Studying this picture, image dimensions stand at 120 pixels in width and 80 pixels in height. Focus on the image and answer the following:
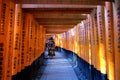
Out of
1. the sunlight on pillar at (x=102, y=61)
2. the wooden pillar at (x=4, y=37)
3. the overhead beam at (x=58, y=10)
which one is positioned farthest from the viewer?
the overhead beam at (x=58, y=10)

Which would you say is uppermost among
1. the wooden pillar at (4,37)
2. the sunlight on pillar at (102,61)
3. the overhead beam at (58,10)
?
the overhead beam at (58,10)

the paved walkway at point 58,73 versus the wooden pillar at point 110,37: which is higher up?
the wooden pillar at point 110,37

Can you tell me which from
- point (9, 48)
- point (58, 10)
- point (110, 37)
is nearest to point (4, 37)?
point (9, 48)

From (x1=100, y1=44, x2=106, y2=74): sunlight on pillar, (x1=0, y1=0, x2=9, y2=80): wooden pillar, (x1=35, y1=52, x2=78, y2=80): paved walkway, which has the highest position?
(x1=0, y1=0, x2=9, y2=80): wooden pillar

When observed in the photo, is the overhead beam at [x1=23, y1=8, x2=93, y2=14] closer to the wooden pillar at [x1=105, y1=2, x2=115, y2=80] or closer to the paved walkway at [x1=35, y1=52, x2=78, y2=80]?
the wooden pillar at [x1=105, y1=2, x2=115, y2=80]

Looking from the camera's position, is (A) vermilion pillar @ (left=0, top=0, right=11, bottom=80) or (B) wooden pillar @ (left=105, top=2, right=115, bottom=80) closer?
(A) vermilion pillar @ (left=0, top=0, right=11, bottom=80)

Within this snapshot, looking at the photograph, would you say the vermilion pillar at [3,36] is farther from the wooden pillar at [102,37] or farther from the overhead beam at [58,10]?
the overhead beam at [58,10]

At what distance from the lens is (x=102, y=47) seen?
24.3ft

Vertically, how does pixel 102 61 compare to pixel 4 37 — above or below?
below

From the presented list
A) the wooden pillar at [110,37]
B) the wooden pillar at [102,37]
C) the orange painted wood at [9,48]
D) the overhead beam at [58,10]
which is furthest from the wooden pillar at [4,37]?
the overhead beam at [58,10]

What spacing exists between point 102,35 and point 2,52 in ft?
10.8

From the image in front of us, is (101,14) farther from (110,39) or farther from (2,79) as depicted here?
(2,79)

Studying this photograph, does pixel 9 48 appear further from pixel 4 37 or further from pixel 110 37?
pixel 110 37

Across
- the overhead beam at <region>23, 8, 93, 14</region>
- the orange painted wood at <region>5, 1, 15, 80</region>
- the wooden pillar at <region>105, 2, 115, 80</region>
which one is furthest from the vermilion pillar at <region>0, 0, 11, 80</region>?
the overhead beam at <region>23, 8, 93, 14</region>
